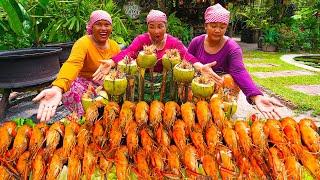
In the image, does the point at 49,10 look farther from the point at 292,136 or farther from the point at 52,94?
the point at 292,136

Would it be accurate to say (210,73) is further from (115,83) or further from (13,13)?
(13,13)

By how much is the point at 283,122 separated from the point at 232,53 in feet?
5.10

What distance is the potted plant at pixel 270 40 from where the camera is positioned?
45.4ft

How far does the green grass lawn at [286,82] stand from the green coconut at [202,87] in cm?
443

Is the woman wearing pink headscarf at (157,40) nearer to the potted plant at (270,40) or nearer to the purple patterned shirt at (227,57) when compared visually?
the purple patterned shirt at (227,57)

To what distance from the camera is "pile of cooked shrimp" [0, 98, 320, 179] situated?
1.80 metres

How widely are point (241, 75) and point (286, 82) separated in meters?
5.69

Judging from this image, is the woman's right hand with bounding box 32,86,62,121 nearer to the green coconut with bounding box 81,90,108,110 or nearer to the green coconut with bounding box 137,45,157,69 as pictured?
the green coconut with bounding box 81,90,108,110

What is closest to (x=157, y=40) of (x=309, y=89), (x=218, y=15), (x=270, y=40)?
(x=218, y=15)

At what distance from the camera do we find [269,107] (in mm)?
2527

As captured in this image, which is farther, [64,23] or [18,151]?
[64,23]

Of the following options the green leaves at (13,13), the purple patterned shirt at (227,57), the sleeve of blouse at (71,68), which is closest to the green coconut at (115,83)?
the sleeve of blouse at (71,68)

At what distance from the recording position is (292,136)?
6.68 ft

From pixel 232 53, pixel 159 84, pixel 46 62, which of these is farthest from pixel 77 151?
pixel 46 62
